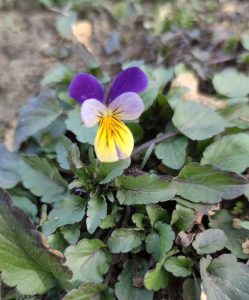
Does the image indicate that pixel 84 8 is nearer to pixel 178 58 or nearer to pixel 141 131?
pixel 178 58

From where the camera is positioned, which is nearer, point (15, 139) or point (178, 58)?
point (15, 139)

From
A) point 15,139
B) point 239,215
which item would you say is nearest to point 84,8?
point 15,139

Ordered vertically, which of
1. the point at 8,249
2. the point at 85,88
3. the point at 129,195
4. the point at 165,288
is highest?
the point at 85,88

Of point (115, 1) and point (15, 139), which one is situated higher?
point (115, 1)

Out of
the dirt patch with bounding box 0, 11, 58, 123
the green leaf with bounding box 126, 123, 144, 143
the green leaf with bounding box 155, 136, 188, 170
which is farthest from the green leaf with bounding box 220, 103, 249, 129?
the dirt patch with bounding box 0, 11, 58, 123

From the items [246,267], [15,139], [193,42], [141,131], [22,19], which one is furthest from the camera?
[22,19]

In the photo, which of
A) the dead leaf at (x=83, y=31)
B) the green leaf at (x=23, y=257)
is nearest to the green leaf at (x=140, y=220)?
the green leaf at (x=23, y=257)

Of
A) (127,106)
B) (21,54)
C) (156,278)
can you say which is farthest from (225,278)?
(21,54)
